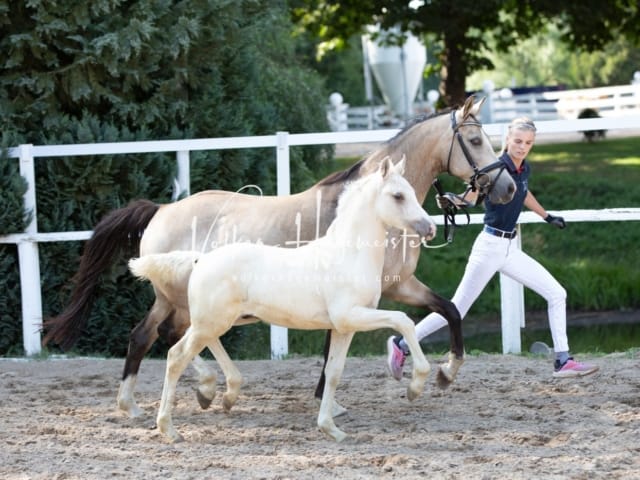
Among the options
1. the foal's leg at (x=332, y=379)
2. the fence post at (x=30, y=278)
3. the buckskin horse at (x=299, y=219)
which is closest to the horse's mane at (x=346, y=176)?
the buckskin horse at (x=299, y=219)

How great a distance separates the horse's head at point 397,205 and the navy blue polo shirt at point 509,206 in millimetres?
1224

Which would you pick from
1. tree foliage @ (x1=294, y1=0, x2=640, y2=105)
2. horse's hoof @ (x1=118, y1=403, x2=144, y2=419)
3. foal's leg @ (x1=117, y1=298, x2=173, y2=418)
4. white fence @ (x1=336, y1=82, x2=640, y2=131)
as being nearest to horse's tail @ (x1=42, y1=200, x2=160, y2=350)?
foal's leg @ (x1=117, y1=298, x2=173, y2=418)

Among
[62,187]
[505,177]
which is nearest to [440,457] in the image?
[505,177]

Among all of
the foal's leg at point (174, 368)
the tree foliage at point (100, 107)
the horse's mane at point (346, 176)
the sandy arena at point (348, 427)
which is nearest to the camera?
the sandy arena at point (348, 427)

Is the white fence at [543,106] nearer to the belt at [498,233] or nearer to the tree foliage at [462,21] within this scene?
the tree foliage at [462,21]

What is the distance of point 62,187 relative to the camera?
8898 millimetres

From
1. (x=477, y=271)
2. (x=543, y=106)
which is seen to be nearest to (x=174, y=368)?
(x=477, y=271)

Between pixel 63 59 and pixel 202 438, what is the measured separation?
4.68 metres

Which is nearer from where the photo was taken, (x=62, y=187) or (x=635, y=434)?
(x=635, y=434)

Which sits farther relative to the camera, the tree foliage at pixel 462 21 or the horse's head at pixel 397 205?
the tree foliage at pixel 462 21

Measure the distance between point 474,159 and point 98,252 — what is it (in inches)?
97.7

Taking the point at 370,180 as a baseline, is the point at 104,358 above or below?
below

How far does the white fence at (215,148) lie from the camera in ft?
26.3

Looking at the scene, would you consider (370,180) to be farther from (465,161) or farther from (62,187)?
(62,187)
